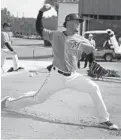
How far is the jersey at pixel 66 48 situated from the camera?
677 cm

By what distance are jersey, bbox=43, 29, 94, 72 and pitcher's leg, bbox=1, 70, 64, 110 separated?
0.23 meters

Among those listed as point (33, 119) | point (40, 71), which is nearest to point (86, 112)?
point (33, 119)

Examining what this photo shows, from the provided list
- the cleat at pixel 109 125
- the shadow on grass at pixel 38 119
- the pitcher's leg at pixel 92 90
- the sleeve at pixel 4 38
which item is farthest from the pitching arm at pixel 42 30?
the sleeve at pixel 4 38

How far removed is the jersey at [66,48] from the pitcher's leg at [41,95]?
226 mm

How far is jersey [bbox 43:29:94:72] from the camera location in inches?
267

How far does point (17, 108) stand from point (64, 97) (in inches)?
95.3

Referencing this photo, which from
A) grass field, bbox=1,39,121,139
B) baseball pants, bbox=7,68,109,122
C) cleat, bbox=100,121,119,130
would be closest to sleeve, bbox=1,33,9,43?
grass field, bbox=1,39,121,139

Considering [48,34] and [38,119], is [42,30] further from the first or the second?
[38,119]

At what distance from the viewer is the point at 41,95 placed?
282 inches

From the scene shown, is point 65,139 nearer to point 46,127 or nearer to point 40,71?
point 46,127

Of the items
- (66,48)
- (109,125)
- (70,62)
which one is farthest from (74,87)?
(109,125)

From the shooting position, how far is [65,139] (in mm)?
6078

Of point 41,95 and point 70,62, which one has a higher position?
point 70,62

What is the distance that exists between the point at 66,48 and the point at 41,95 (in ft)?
3.05
